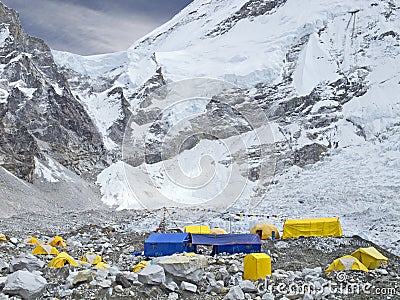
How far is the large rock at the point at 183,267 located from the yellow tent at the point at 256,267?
1811 millimetres

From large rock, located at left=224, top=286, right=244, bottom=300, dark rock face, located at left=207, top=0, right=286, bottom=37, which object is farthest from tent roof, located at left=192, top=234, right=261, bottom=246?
dark rock face, located at left=207, top=0, right=286, bottom=37

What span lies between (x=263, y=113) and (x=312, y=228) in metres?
70.4

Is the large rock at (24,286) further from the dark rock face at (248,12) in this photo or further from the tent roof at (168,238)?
the dark rock face at (248,12)

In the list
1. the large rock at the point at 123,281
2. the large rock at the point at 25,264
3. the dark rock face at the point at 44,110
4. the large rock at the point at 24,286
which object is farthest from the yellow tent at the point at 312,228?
the dark rock face at the point at 44,110

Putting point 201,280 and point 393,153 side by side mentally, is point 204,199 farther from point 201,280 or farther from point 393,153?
point 201,280

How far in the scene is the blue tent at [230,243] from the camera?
16578mm

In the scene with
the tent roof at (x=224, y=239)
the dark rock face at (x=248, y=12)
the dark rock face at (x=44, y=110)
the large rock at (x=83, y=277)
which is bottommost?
the large rock at (x=83, y=277)

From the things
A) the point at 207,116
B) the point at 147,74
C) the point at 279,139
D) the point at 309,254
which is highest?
the point at 147,74

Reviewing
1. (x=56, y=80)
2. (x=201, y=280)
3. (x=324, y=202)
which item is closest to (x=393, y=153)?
(x=324, y=202)

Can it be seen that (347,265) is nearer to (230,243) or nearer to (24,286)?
(230,243)

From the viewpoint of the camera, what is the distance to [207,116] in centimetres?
9238

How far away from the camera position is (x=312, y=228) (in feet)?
72.0

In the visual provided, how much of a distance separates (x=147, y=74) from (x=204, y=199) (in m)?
59.2

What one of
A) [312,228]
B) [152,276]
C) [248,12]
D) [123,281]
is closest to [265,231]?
[312,228]
